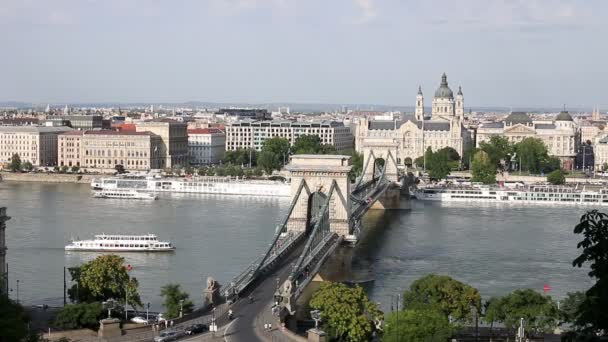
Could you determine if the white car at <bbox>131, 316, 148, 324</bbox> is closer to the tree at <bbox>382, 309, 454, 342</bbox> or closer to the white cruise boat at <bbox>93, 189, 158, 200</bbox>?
the tree at <bbox>382, 309, 454, 342</bbox>

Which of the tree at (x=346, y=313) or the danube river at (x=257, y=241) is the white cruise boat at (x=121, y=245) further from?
the tree at (x=346, y=313)

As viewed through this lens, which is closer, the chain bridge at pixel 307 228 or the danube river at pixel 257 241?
the chain bridge at pixel 307 228

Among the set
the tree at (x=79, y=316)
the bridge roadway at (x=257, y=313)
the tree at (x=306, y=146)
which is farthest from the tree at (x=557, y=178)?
the tree at (x=79, y=316)

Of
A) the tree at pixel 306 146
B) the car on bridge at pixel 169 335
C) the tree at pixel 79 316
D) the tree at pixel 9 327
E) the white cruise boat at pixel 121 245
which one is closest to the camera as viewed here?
the tree at pixel 9 327

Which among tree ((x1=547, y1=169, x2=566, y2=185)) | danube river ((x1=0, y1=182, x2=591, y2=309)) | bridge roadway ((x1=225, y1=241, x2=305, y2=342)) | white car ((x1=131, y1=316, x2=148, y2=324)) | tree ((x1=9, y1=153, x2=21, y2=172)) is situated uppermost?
tree ((x1=9, y1=153, x2=21, y2=172))

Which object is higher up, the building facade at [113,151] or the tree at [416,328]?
the building facade at [113,151]

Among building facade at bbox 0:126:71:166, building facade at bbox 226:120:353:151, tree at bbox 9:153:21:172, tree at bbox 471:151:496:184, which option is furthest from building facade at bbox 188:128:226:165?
tree at bbox 471:151:496:184

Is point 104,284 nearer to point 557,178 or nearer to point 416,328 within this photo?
point 416,328

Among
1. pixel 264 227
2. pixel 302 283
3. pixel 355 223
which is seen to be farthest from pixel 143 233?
pixel 302 283
